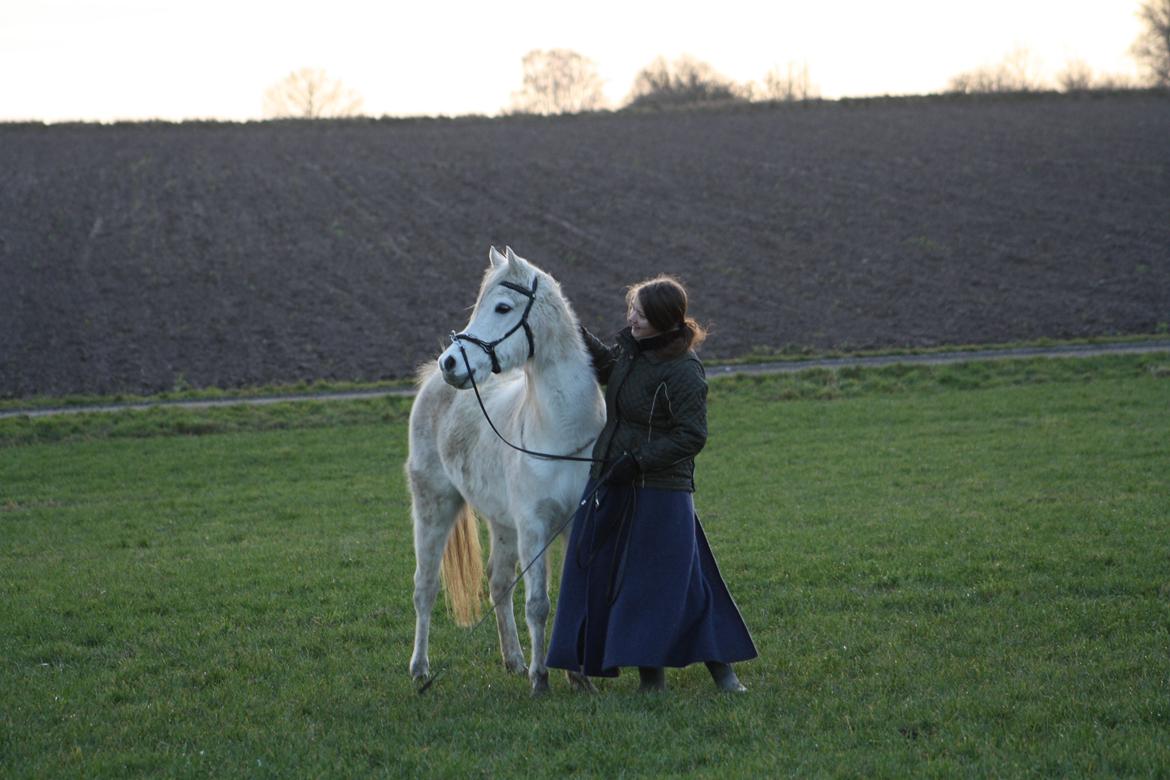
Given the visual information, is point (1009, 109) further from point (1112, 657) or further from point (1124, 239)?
point (1112, 657)

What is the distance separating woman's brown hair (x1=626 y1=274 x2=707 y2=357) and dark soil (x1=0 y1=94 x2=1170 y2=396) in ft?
58.8

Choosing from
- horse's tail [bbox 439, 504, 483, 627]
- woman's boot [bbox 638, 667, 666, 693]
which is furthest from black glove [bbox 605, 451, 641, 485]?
horse's tail [bbox 439, 504, 483, 627]

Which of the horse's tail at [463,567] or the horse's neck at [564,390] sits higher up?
the horse's neck at [564,390]

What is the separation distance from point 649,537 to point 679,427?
61cm

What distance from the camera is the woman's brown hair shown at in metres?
5.68

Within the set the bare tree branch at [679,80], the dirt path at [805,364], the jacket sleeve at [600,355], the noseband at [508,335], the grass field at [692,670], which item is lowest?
the dirt path at [805,364]

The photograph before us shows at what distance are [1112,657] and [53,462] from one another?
48.7ft

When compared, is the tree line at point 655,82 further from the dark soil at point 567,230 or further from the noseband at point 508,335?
the noseband at point 508,335

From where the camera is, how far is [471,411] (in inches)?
276

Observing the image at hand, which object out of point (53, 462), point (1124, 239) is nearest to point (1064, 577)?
point (53, 462)

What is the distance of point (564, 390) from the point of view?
6.04 m

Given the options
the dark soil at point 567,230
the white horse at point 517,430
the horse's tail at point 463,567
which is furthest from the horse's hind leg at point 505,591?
the dark soil at point 567,230

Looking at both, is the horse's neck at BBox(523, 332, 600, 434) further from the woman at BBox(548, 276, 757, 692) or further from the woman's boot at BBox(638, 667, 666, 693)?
the woman's boot at BBox(638, 667, 666, 693)

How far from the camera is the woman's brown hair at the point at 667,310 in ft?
18.6
